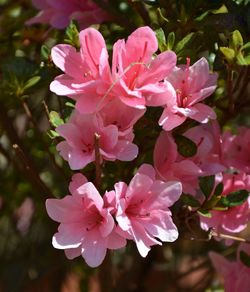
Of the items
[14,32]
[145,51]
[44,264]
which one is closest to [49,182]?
[44,264]

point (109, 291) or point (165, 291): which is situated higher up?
point (109, 291)

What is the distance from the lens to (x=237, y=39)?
4.17 feet

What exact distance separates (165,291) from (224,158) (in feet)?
3.37

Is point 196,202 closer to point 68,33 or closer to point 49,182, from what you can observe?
point 68,33

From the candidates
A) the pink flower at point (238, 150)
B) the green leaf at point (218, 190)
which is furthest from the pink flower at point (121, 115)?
the pink flower at point (238, 150)

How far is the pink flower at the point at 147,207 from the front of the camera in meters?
1.22

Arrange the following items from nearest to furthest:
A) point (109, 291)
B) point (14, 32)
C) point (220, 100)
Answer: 1. point (220, 100)
2. point (109, 291)
3. point (14, 32)

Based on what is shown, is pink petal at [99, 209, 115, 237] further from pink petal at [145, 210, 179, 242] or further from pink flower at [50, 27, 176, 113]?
pink flower at [50, 27, 176, 113]

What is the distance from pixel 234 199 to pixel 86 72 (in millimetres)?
373

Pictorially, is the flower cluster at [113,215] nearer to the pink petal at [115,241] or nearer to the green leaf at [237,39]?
the pink petal at [115,241]

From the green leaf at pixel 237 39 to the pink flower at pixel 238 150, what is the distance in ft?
1.01

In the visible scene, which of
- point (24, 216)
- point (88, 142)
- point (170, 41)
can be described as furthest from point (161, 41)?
point (24, 216)

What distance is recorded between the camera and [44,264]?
2.14 meters

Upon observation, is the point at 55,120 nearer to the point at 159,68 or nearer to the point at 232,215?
the point at 159,68
